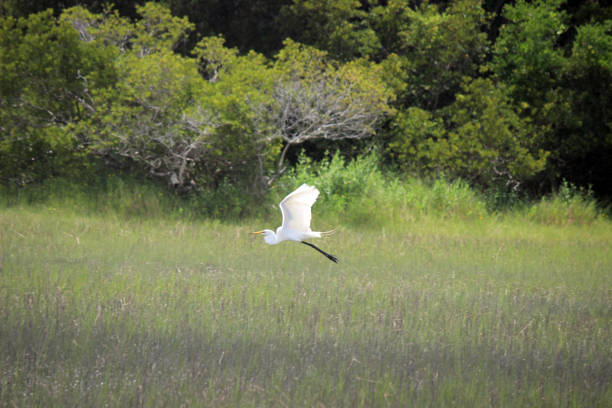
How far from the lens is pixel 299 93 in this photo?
13.6m

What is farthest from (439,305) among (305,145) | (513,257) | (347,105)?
(305,145)

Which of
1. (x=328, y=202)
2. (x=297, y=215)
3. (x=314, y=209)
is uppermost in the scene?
(x=297, y=215)

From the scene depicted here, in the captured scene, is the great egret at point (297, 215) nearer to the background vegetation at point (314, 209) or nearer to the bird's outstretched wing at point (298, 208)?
the bird's outstretched wing at point (298, 208)

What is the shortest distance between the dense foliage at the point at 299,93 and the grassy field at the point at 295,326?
184 inches

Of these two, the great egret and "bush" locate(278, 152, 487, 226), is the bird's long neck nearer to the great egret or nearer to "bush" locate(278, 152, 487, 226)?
the great egret

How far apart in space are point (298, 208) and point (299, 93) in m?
7.55

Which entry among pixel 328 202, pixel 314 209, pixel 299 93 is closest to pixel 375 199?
pixel 328 202

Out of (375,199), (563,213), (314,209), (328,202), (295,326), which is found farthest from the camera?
(563,213)

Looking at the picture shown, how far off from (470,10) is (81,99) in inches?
417

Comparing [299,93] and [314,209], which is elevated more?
[299,93]

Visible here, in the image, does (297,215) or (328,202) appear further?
(328,202)

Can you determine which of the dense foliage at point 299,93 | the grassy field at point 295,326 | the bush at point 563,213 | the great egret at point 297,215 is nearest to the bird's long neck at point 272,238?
the great egret at point 297,215

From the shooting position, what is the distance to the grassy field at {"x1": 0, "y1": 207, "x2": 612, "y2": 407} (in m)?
3.88

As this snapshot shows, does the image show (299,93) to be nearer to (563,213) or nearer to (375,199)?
(375,199)
